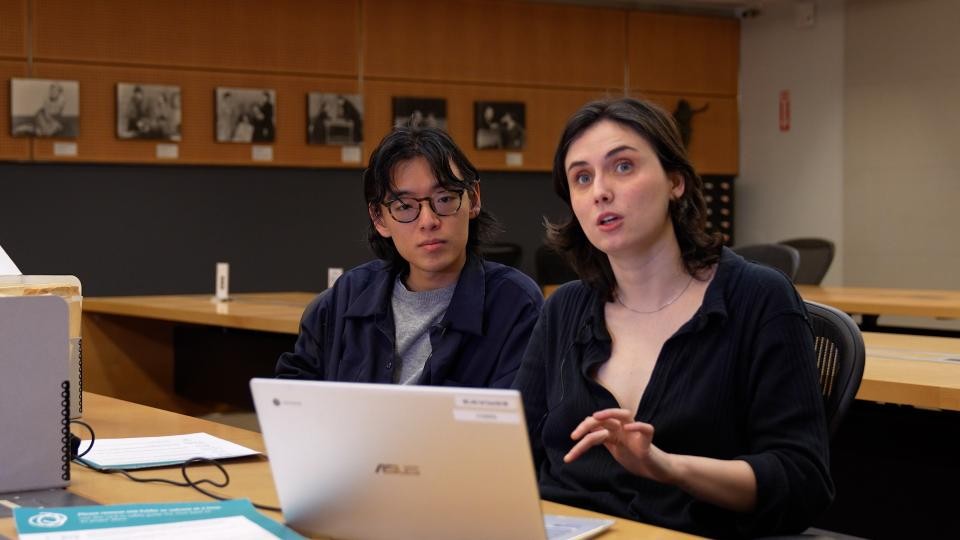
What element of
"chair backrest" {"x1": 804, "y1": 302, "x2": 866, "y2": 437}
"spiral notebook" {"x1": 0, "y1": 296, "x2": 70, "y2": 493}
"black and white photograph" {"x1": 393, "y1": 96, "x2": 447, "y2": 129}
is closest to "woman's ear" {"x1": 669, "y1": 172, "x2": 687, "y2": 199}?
"chair backrest" {"x1": 804, "y1": 302, "x2": 866, "y2": 437}

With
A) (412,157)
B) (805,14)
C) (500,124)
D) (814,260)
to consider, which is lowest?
(814,260)

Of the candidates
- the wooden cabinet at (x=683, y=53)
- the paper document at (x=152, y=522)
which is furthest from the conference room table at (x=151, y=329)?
the wooden cabinet at (x=683, y=53)

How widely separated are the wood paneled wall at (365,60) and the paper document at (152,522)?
18.9ft

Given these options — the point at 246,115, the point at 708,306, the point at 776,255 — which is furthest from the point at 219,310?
the point at 708,306

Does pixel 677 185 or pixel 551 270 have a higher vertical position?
pixel 677 185

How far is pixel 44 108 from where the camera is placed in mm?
7195

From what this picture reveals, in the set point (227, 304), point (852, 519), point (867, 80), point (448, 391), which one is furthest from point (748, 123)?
point (448, 391)

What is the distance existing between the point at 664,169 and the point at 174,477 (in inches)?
36.0

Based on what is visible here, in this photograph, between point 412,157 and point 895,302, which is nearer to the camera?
point 412,157

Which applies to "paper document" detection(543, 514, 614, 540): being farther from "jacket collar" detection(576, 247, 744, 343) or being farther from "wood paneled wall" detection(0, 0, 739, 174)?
"wood paneled wall" detection(0, 0, 739, 174)

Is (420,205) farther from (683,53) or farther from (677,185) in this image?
(683,53)

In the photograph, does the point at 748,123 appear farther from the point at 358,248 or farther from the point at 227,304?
the point at 227,304

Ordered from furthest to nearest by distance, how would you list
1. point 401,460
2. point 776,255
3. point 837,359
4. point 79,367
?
1. point 776,255
2. point 79,367
3. point 837,359
4. point 401,460

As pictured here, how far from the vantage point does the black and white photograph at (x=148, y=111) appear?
7.43m
